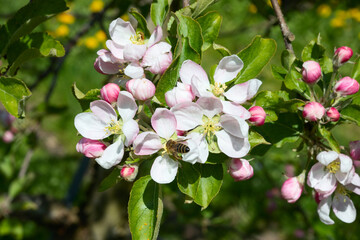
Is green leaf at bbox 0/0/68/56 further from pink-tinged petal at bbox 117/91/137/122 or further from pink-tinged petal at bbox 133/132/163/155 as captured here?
pink-tinged petal at bbox 133/132/163/155

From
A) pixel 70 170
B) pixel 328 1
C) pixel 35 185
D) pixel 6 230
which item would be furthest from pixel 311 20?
pixel 6 230

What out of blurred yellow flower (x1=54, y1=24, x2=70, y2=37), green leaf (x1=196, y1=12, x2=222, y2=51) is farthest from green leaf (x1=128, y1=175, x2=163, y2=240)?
blurred yellow flower (x1=54, y1=24, x2=70, y2=37)

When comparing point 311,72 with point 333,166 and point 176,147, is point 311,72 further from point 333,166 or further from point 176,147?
point 176,147

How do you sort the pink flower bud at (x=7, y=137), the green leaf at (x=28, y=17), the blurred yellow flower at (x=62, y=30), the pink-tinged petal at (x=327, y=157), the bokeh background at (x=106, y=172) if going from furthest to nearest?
the blurred yellow flower at (x=62, y=30) < the pink flower bud at (x=7, y=137) < the bokeh background at (x=106, y=172) < the green leaf at (x=28, y=17) < the pink-tinged petal at (x=327, y=157)

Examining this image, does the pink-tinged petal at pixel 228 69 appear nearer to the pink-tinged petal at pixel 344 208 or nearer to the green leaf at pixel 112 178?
the green leaf at pixel 112 178

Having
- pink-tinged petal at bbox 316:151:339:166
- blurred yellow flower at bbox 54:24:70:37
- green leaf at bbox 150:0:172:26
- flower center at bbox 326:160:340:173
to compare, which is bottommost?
blurred yellow flower at bbox 54:24:70:37

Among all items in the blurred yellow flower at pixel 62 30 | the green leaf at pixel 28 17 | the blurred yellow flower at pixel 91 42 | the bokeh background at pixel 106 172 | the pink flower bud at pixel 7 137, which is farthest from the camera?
the blurred yellow flower at pixel 62 30

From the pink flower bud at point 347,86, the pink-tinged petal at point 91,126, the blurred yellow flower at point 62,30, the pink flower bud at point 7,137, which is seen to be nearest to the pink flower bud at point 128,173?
the pink-tinged petal at point 91,126
